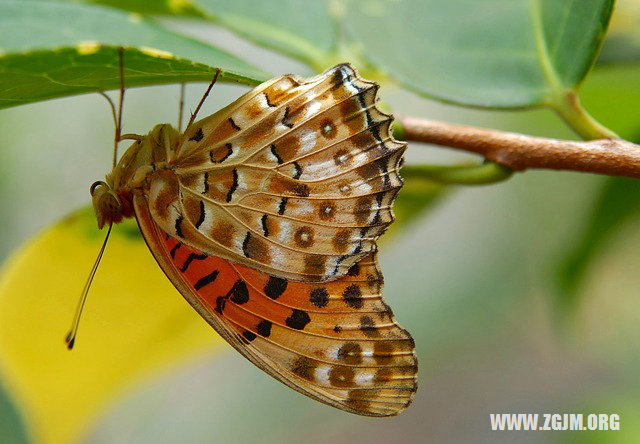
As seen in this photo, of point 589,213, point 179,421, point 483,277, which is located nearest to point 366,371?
point 589,213

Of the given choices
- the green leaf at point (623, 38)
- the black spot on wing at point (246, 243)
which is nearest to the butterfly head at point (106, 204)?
the black spot on wing at point (246, 243)

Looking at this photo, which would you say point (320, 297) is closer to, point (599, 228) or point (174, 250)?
point (174, 250)

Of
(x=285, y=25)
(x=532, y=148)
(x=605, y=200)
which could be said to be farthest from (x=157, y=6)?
(x=605, y=200)

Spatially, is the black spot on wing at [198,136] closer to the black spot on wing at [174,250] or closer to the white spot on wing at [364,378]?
the black spot on wing at [174,250]

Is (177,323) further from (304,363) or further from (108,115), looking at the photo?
(108,115)

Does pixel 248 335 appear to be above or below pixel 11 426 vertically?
above
